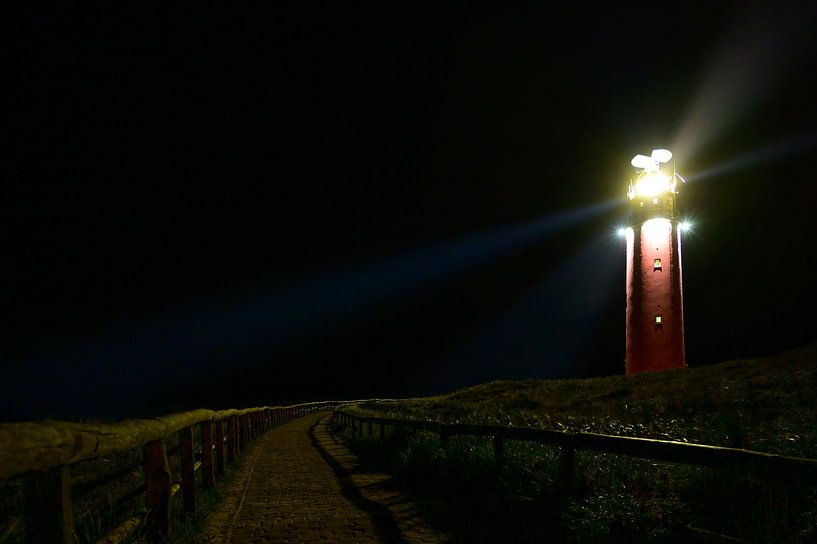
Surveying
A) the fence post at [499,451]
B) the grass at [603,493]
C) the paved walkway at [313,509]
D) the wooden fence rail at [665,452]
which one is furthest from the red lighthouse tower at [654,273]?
the wooden fence rail at [665,452]

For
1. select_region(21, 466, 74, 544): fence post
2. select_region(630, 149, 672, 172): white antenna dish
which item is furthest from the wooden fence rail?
select_region(630, 149, 672, 172): white antenna dish

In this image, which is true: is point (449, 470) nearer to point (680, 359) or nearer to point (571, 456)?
point (571, 456)

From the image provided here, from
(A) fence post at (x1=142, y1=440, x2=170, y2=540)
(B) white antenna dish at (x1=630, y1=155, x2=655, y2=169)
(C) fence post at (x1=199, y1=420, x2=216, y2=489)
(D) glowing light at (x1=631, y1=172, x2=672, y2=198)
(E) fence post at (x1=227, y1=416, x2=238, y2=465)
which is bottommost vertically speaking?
(E) fence post at (x1=227, y1=416, x2=238, y2=465)

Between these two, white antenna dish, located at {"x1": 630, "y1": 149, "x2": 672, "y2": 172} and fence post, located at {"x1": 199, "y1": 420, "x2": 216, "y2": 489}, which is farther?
white antenna dish, located at {"x1": 630, "y1": 149, "x2": 672, "y2": 172}

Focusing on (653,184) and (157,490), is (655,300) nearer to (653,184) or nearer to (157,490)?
(653,184)

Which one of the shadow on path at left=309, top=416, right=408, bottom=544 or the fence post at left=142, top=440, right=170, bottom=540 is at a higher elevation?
the fence post at left=142, top=440, right=170, bottom=540

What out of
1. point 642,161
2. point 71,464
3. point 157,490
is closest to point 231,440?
point 157,490

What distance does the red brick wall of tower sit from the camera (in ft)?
116

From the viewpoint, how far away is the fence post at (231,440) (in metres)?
10.9

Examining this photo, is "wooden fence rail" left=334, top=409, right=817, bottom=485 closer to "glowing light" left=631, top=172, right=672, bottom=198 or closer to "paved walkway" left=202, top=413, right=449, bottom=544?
"paved walkway" left=202, top=413, right=449, bottom=544

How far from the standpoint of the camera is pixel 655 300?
3619 cm

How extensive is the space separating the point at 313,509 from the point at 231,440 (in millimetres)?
4789

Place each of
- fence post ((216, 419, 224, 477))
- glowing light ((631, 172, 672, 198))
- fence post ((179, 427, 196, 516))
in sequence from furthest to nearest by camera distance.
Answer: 1. glowing light ((631, 172, 672, 198))
2. fence post ((216, 419, 224, 477))
3. fence post ((179, 427, 196, 516))

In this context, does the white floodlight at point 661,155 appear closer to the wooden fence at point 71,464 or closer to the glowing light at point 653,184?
the glowing light at point 653,184
